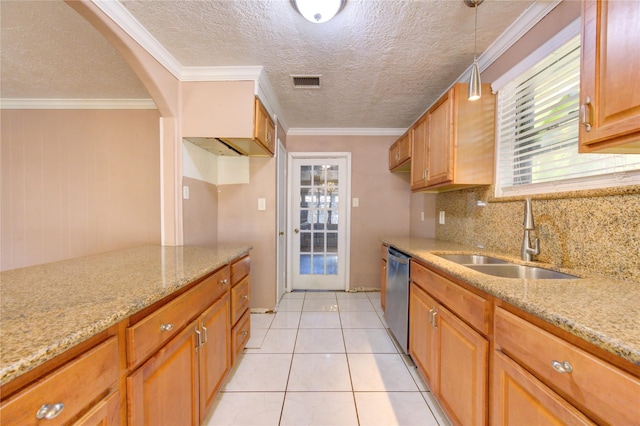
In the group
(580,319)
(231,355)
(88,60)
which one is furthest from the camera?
(88,60)

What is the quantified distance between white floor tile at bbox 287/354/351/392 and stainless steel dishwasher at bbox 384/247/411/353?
50cm

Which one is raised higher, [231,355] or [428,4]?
[428,4]

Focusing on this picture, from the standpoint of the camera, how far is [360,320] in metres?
2.59

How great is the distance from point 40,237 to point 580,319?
13.0 feet

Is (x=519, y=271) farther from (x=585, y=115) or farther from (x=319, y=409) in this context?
(x=319, y=409)

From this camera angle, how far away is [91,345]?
2.15 ft

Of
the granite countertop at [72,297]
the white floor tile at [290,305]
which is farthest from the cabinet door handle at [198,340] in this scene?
the white floor tile at [290,305]

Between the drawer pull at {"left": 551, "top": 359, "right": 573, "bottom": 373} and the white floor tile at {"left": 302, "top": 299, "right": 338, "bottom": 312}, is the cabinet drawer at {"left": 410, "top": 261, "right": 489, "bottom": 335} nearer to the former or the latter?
the drawer pull at {"left": 551, "top": 359, "right": 573, "bottom": 373}

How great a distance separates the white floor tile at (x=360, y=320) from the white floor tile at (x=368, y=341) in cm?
8

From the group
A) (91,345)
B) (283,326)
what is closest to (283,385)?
(283,326)

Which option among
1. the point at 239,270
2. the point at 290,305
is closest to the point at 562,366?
the point at 239,270

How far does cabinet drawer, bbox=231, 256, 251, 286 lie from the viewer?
167 centimetres

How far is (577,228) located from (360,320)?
6.34 ft

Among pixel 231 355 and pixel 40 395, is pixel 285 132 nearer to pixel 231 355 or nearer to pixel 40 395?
pixel 231 355
